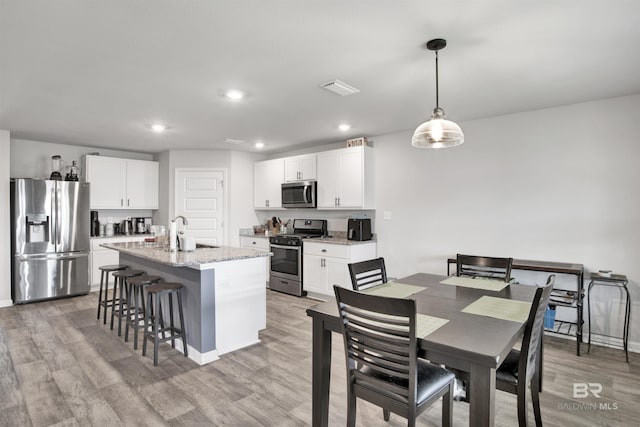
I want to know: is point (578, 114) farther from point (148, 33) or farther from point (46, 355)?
point (46, 355)

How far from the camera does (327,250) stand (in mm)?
4809

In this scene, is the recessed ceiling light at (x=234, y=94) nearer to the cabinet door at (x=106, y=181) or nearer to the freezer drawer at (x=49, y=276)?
the cabinet door at (x=106, y=181)

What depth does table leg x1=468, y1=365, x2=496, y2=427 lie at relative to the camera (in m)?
1.32

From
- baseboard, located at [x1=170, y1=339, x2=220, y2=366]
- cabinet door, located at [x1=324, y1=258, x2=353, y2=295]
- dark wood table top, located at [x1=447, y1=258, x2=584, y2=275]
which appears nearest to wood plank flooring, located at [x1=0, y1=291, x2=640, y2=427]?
baseboard, located at [x1=170, y1=339, x2=220, y2=366]

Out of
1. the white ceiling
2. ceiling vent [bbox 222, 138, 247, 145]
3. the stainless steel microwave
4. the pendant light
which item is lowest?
the stainless steel microwave

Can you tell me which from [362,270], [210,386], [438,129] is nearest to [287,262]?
[210,386]

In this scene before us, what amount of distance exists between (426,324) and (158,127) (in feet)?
13.4

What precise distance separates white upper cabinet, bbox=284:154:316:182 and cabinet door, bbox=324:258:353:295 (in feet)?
4.57

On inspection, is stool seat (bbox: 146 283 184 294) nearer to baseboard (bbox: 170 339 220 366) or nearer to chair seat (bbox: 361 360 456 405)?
baseboard (bbox: 170 339 220 366)

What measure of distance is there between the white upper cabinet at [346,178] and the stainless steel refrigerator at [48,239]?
3.64 m

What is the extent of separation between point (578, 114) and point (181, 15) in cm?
366

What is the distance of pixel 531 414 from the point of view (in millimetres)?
2223

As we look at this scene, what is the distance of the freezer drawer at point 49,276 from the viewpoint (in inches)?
184

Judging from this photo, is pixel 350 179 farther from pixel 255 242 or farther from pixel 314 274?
pixel 255 242
